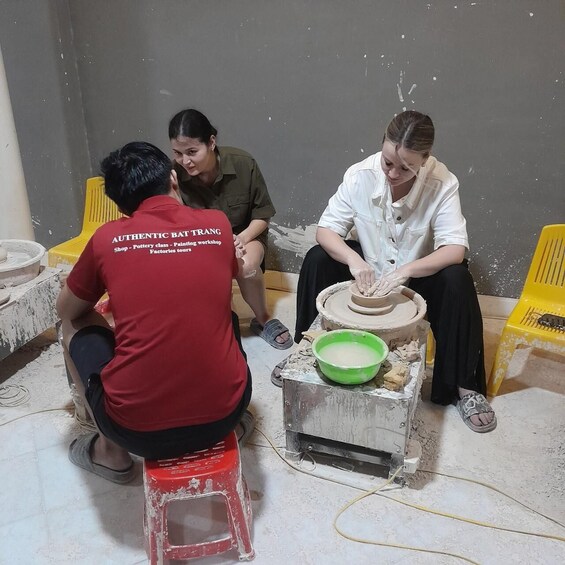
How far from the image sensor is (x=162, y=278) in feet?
4.73

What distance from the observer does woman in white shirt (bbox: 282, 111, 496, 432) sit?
6.75 feet

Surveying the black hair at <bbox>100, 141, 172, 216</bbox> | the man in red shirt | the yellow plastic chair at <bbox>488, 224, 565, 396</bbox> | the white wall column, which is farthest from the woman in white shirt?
the white wall column

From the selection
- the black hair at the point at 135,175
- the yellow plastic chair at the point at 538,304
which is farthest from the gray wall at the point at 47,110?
the yellow plastic chair at the point at 538,304

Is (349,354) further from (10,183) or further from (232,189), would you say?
(10,183)

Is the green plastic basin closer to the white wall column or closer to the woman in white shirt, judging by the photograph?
the woman in white shirt

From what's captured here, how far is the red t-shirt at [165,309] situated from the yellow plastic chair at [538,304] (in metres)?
1.30

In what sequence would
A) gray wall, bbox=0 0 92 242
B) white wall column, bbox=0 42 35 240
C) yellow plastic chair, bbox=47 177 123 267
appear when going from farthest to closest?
yellow plastic chair, bbox=47 177 123 267 < gray wall, bbox=0 0 92 242 < white wall column, bbox=0 42 35 240

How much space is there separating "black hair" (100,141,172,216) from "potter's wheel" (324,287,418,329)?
2.60 feet

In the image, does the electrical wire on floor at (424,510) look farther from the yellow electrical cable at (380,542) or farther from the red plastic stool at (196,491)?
the red plastic stool at (196,491)

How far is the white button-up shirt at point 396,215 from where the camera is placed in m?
2.21

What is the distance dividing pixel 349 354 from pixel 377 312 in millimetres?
218

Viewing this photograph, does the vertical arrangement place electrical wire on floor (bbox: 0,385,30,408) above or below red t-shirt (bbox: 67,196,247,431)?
below

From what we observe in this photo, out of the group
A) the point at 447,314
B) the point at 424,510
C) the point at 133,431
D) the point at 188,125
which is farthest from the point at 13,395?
the point at 447,314

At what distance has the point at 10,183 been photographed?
9.89ft
